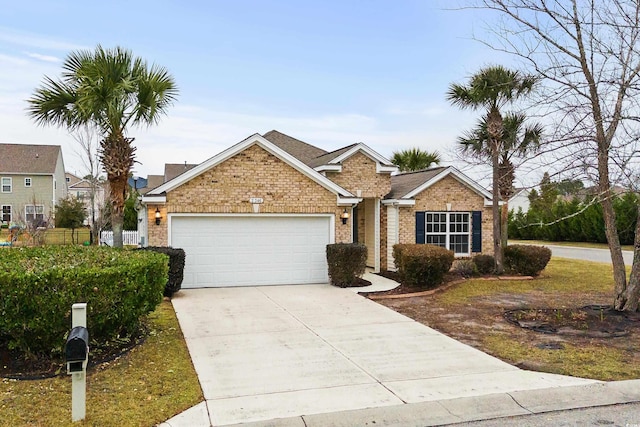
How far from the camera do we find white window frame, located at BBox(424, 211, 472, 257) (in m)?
16.6

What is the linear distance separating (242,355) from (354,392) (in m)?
2.07

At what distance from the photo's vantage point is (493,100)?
49.6ft

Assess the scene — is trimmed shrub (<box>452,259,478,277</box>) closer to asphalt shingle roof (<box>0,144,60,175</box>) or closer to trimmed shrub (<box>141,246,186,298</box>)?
trimmed shrub (<box>141,246,186,298</box>)

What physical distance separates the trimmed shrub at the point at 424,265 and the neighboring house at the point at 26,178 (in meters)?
36.0

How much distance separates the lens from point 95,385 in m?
5.55

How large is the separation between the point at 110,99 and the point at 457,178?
10.9 m

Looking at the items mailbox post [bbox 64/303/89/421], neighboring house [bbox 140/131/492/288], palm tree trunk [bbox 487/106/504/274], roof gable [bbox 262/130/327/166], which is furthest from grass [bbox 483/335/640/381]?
roof gable [bbox 262/130/327/166]

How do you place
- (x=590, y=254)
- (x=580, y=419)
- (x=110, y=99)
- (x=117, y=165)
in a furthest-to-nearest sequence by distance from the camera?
(x=590, y=254)
(x=117, y=165)
(x=110, y=99)
(x=580, y=419)

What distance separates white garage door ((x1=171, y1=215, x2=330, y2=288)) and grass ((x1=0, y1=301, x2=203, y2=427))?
630 centimetres

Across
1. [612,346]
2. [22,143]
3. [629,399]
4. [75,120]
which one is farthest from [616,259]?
[22,143]

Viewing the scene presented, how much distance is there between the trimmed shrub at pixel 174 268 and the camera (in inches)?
456

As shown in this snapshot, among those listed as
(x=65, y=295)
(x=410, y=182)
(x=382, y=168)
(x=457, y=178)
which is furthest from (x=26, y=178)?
(x=65, y=295)

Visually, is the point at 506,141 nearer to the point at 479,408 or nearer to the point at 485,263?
the point at 485,263

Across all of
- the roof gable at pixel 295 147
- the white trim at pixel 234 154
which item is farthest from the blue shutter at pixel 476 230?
the roof gable at pixel 295 147
